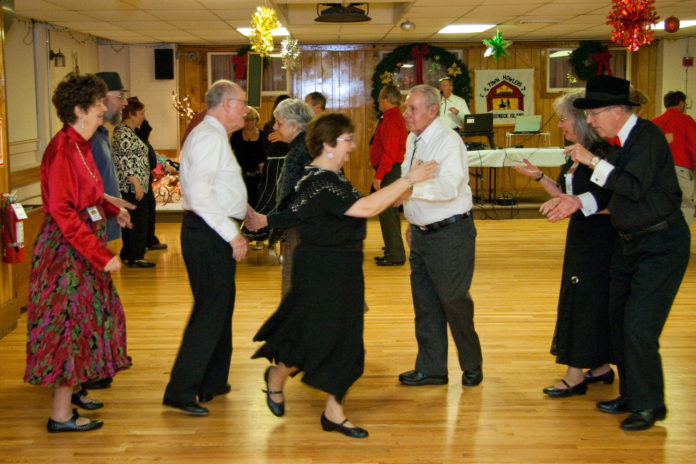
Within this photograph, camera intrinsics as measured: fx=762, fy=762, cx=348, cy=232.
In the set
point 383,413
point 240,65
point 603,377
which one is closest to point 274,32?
point 240,65

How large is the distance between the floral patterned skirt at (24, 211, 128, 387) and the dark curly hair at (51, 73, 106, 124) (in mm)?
491

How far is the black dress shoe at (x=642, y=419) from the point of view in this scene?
357 cm

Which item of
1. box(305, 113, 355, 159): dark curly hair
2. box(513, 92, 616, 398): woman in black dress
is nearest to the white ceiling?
box(513, 92, 616, 398): woman in black dress

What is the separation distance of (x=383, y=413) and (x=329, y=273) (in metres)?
0.88

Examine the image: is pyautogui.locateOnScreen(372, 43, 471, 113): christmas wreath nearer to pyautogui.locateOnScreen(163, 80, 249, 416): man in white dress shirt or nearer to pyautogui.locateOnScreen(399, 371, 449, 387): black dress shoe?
pyautogui.locateOnScreen(399, 371, 449, 387): black dress shoe

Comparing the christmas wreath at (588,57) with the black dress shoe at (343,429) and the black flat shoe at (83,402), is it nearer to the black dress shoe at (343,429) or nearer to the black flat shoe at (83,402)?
the black dress shoe at (343,429)

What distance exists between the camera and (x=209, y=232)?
363 centimetres

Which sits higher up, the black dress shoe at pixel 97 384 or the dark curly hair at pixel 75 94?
the dark curly hair at pixel 75 94

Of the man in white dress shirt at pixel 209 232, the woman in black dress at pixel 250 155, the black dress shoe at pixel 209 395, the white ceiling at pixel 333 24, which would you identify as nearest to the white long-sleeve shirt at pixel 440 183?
the man in white dress shirt at pixel 209 232

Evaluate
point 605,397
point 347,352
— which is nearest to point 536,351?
point 605,397

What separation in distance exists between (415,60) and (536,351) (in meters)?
9.91

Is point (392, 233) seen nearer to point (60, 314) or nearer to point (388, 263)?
point (388, 263)

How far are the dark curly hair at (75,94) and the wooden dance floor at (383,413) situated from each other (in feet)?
4.93

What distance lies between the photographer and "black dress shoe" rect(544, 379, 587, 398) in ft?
13.3
